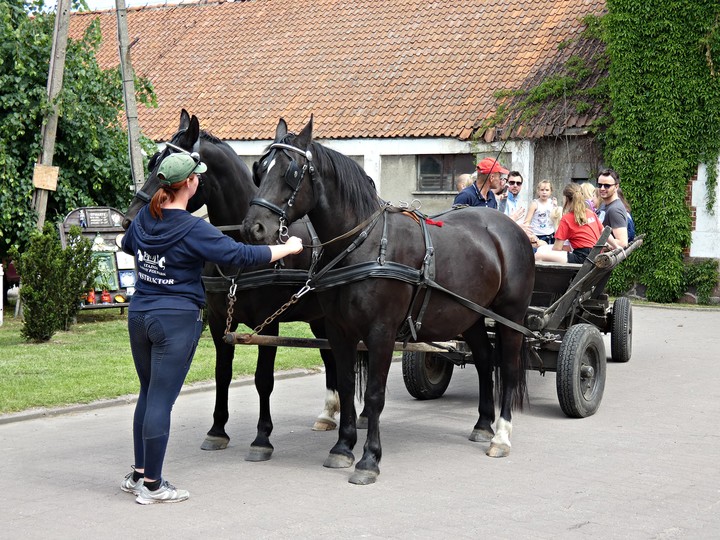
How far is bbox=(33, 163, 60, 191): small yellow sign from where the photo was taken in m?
14.5

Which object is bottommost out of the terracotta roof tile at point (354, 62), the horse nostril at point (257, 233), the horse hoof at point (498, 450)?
the horse hoof at point (498, 450)

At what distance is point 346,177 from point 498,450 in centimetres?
223

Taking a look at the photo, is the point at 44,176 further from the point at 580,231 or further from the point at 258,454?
the point at 258,454

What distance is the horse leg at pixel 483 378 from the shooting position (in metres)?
7.50

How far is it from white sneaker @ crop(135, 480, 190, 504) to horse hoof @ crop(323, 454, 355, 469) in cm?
112

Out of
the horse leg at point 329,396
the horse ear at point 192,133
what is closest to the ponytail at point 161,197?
the horse ear at point 192,133

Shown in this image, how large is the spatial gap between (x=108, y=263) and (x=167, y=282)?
33.1 feet

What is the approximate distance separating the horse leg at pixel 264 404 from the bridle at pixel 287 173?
1234mm

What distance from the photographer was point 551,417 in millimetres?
8375

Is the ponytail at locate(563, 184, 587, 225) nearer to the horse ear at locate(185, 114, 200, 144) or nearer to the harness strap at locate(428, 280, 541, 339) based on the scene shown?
the harness strap at locate(428, 280, 541, 339)

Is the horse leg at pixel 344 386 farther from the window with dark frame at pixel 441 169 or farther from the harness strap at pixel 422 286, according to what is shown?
the window with dark frame at pixel 441 169

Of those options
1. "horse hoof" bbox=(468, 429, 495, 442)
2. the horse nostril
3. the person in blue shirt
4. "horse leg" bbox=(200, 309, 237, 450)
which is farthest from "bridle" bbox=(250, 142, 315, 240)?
"horse hoof" bbox=(468, 429, 495, 442)

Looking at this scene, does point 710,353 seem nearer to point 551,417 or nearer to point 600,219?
point 600,219

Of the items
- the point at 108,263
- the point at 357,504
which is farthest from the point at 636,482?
the point at 108,263
